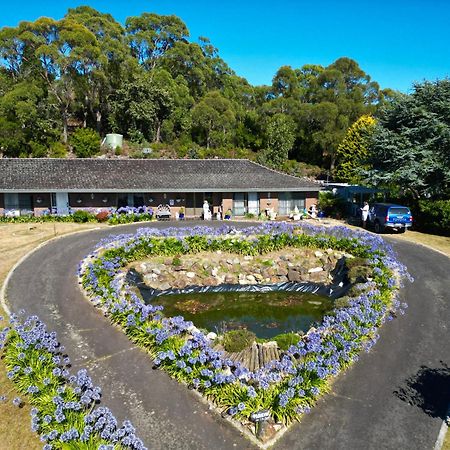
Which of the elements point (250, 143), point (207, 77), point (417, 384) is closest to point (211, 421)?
point (417, 384)

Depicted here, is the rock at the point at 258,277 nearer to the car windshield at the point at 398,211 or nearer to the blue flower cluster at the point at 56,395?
the blue flower cluster at the point at 56,395

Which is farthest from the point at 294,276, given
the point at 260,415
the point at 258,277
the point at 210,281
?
the point at 260,415

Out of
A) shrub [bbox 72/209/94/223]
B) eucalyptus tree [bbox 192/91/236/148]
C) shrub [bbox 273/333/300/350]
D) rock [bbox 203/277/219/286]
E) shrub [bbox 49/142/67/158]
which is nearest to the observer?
shrub [bbox 273/333/300/350]

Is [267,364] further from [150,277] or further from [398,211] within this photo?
[398,211]

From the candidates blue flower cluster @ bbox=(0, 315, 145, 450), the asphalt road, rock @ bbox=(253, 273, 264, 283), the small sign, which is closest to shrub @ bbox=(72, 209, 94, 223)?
the asphalt road

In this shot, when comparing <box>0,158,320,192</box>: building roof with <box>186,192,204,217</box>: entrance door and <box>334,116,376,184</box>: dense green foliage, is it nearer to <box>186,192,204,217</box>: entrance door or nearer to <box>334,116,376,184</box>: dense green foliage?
<box>186,192,204,217</box>: entrance door

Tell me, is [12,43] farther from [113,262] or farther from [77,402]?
[77,402]
